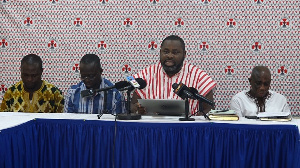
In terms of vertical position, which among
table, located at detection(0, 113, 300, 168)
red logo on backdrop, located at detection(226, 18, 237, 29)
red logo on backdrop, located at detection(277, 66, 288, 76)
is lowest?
table, located at detection(0, 113, 300, 168)

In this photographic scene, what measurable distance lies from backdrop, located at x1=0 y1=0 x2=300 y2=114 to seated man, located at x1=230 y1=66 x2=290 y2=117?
53cm

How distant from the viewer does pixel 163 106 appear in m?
3.08

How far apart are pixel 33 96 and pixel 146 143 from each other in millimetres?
1731

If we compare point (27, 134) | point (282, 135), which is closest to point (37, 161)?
point (27, 134)

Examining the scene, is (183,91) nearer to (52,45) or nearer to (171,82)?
(171,82)

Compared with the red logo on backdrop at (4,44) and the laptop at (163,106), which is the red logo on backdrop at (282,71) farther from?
the red logo on backdrop at (4,44)

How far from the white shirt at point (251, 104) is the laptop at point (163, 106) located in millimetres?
966

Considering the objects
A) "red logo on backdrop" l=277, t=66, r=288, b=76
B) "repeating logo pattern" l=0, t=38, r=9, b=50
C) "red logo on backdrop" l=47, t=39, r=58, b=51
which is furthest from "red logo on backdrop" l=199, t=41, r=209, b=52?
"repeating logo pattern" l=0, t=38, r=9, b=50

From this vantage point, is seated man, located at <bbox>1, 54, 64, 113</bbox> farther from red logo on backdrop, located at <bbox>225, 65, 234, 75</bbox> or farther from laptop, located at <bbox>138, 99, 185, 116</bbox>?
red logo on backdrop, located at <bbox>225, 65, 234, 75</bbox>

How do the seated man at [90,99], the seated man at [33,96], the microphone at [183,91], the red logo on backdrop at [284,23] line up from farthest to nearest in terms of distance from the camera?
the red logo on backdrop at [284,23] → the seated man at [33,96] → the seated man at [90,99] → the microphone at [183,91]

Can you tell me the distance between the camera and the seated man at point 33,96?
409 cm

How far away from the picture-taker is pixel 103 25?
455 cm

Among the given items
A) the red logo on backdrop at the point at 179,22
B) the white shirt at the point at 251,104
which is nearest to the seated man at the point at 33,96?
the red logo on backdrop at the point at 179,22

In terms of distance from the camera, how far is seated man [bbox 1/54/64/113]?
13.4 ft
